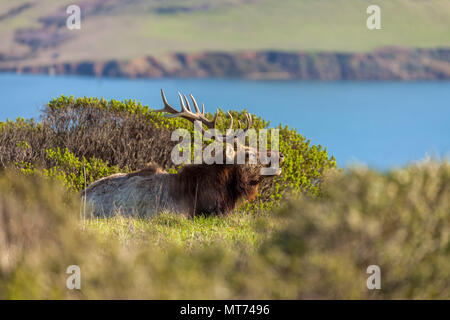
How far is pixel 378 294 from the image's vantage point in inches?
156

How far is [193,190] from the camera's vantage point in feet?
26.3

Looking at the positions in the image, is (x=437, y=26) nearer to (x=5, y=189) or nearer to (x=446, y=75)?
(x=446, y=75)

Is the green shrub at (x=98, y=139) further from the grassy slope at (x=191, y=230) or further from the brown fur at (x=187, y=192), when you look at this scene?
the grassy slope at (x=191, y=230)

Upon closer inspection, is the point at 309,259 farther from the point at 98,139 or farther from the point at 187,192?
the point at 98,139

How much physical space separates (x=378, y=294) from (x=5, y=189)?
4267 mm

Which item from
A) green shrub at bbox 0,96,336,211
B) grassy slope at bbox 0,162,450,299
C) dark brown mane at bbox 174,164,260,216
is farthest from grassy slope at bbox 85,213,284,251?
green shrub at bbox 0,96,336,211

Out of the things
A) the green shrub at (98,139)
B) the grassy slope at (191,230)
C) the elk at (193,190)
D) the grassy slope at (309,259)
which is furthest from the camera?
the green shrub at (98,139)

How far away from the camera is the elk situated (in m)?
7.92

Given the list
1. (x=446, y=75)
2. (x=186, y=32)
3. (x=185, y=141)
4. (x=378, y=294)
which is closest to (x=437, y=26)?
(x=446, y=75)

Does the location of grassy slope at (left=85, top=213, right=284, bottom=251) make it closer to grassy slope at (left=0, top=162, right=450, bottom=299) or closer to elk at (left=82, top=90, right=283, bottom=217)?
elk at (left=82, top=90, right=283, bottom=217)

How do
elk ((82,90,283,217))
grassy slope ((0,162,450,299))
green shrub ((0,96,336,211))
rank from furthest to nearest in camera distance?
green shrub ((0,96,336,211))
elk ((82,90,283,217))
grassy slope ((0,162,450,299))

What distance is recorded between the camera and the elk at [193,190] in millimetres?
7922

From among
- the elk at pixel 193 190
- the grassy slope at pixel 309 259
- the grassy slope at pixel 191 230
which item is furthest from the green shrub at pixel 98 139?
the grassy slope at pixel 309 259
